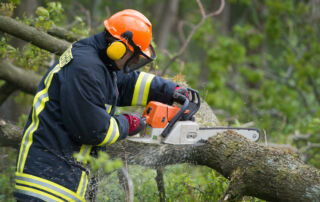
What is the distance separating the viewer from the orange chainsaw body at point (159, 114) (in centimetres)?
290

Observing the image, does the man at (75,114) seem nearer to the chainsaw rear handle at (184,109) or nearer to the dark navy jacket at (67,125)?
the dark navy jacket at (67,125)

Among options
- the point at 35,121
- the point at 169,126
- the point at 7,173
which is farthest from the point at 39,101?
the point at 7,173

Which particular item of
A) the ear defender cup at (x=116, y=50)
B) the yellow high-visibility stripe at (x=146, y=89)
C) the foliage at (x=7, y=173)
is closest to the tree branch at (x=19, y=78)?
the foliage at (x=7, y=173)

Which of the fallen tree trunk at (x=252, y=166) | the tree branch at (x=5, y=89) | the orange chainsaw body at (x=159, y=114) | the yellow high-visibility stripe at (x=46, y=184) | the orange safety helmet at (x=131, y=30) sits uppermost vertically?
the orange safety helmet at (x=131, y=30)

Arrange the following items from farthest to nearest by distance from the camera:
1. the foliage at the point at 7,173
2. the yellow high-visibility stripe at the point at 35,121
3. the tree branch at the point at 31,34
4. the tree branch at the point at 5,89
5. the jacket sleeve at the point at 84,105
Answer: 1. the tree branch at the point at 5,89
2. the tree branch at the point at 31,34
3. the foliage at the point at 7,173
4. the yellow high-visibility stripe at the point at 35,121
5. the jacket sleeve at the point at 84,105

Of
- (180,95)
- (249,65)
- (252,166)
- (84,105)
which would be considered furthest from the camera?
(249,65)

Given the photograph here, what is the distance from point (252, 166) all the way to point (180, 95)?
0.85 m

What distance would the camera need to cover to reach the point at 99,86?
2.48 metres

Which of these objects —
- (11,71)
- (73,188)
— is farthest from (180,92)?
(11,71)

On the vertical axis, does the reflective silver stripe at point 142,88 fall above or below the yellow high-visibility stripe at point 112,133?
above

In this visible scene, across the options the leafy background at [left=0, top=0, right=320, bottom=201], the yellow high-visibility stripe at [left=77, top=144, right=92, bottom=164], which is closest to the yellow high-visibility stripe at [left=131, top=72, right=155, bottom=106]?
the yellow high-visibility stripe at [left=77, top=144, right=92, bottom=164]

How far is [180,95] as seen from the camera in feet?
10.1

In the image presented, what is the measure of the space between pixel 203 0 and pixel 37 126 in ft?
34.8

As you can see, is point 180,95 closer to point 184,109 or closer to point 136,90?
point 184,109
